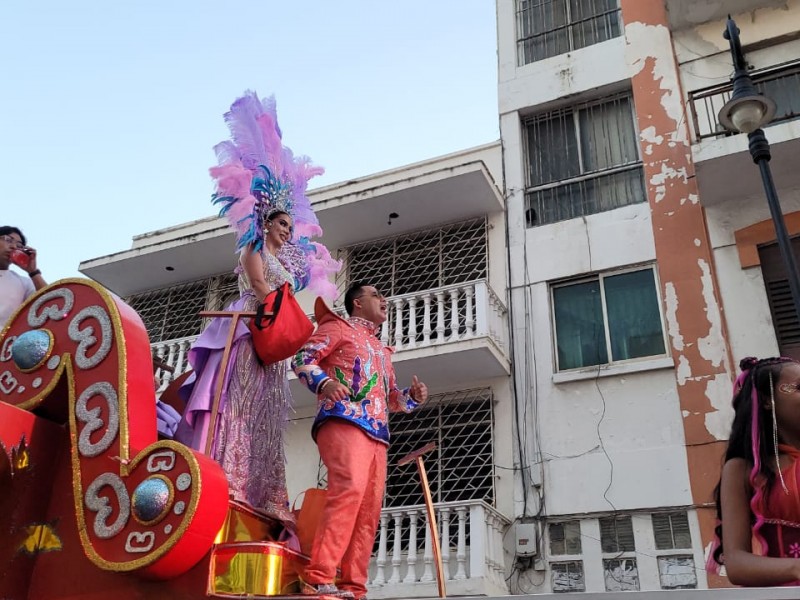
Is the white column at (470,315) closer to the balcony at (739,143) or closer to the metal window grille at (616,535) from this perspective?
the metal window grille at (616,535)

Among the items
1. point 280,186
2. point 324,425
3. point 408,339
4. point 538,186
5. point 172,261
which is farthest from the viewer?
point 172,261

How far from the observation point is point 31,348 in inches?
112

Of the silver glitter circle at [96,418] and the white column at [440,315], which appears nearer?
the silver glitter circle at [96,418]

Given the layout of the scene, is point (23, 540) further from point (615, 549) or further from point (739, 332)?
point (739, 332)

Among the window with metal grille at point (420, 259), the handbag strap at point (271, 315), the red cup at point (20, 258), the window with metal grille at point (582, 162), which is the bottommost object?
the handbag strap at point (271, 315)

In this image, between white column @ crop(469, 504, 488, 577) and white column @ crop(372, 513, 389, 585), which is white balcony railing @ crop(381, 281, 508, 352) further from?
white column @ crop(372, 513, 389, 585)

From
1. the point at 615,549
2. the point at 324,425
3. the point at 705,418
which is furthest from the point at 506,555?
the point at 324,425

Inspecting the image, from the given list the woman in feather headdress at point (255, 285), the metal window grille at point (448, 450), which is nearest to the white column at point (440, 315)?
the metal window grille at point (448, 450)

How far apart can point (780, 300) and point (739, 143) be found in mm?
1845

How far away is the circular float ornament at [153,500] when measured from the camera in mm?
2455

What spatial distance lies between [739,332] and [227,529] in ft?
23.6

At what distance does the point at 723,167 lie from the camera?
8.80 meters

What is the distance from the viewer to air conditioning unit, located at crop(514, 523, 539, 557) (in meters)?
8.35

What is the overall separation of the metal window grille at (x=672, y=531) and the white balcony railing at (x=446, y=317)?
2.71m
